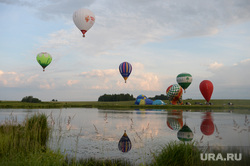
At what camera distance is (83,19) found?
3525cm

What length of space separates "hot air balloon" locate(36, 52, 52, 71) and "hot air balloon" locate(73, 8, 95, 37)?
12.5 m

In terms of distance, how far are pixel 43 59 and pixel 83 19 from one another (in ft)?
46.5

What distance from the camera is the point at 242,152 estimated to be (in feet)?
30.4

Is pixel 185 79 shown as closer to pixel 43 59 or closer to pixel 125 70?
pixel 125 70

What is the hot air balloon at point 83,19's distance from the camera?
35.3 m

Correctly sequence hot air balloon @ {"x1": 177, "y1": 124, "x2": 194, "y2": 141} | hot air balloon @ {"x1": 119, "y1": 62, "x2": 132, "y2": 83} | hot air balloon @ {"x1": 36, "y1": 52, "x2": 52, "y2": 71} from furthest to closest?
hot air balloon @ {"x1": 119, "y1": 62, "x2": 132, "y2": 83} → hot air balloon @ {"x1": 36, "y1": 52, "x2": 52, "y2": 71} → hot air balloon @ {"x1": 177, "y1": 124, "x2": 194, "y2": 141}

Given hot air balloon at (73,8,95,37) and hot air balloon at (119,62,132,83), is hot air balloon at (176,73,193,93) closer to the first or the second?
hot air balloon at (119,62,132,83)

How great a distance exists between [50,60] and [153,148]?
128ft

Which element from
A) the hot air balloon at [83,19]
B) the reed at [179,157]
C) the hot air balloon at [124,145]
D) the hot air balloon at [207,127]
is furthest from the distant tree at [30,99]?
the reed at [179,157]

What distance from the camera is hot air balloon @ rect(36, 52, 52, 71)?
44.4 meters

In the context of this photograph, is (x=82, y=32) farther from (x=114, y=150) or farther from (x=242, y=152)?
(x=242, y=152)

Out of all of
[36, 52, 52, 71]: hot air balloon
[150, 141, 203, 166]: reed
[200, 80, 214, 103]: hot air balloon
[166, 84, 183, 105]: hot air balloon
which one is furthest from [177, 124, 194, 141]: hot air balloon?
[166, 84, 183, 105]: hot air balloon

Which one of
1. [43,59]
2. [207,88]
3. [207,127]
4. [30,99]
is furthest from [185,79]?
[30,99]

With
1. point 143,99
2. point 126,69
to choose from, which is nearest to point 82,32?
point 126,69
